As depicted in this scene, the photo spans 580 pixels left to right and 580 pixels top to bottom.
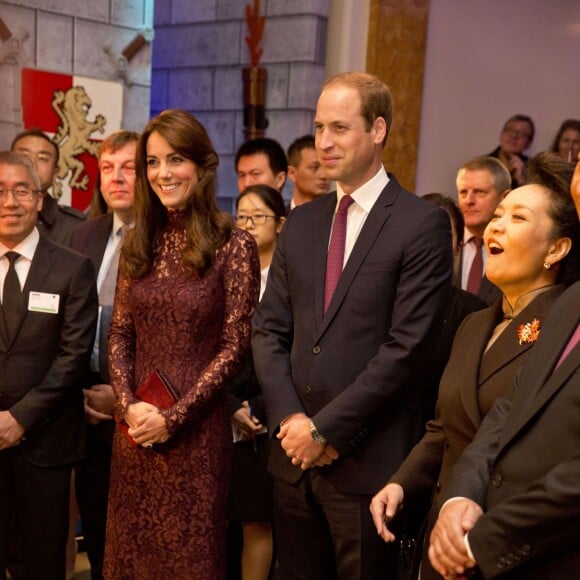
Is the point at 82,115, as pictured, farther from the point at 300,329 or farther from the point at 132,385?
the point at 300,329

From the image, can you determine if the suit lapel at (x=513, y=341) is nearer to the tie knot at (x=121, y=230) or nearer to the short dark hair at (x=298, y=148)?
the tie knot at (x=121, y=230)

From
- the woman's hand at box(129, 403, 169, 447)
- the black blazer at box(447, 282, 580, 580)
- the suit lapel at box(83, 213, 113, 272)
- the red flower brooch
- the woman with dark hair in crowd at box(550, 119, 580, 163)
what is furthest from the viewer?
the woman with dark hair in crowd at box(550, 119, 580, 163)

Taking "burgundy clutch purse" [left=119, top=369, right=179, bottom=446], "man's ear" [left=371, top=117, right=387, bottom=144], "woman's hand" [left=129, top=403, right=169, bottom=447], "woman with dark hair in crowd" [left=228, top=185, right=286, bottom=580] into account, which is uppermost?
"man's ear" [left=371, top=117, right=387, bottom=144]

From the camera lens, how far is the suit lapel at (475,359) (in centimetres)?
200

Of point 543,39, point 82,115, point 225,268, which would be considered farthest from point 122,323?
point 543,39

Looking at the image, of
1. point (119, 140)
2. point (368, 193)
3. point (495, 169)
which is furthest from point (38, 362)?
point (495, 169)

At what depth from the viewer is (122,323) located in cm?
294

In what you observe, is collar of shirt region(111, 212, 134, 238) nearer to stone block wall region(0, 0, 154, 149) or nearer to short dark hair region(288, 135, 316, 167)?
short dark hair region(288, 135, 316, 167)

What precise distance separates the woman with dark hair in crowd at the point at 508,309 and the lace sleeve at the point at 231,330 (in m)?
0.74

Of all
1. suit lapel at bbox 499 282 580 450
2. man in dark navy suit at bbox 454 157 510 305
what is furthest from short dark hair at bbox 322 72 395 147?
man in dark navy suit at bbox 454 157 510 305

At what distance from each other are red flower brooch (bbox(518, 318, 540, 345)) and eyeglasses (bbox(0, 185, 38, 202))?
194 centimetres

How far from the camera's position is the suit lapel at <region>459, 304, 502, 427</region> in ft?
6.56

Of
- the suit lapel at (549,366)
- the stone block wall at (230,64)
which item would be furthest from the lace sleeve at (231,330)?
the stone block wall at (230,64)

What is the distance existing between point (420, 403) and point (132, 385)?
917mm
